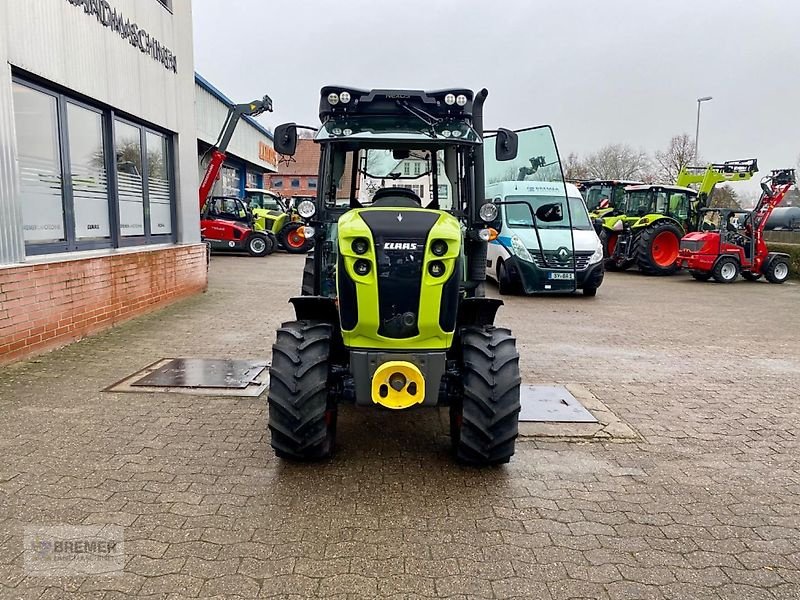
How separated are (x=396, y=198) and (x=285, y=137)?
1.03 m

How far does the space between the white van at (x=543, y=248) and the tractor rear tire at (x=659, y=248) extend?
4.91 m

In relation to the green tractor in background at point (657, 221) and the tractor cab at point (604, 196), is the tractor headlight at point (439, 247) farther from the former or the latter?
the tractor cab at point (604, 196)

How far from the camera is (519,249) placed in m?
12.9

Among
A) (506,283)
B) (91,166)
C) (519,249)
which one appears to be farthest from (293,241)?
(91,166)

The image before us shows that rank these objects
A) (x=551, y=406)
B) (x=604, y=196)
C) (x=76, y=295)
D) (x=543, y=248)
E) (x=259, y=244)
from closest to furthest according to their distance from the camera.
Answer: (x=551, y=406) < (x=76, y=295) < (x=543, y=248) < (x=604, y=196) < (x=259, y=244)

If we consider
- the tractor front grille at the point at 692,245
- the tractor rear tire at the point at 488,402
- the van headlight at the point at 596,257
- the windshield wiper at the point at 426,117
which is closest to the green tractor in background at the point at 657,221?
the tractor front grille at the point at 692,245

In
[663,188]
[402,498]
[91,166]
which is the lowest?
[402,498]

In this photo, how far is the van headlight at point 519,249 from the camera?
12.8 m

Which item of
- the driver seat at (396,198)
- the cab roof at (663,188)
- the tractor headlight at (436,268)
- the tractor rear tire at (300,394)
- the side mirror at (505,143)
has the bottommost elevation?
the tractor rear tire at (300,394)

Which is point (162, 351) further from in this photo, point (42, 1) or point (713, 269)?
point (713, 269)

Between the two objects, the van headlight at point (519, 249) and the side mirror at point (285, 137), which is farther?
the van headlight at point (519, 249)

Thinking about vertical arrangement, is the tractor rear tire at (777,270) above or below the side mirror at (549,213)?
below

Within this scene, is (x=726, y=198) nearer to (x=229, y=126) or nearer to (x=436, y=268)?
(x=229, y=126)

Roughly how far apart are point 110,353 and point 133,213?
3451 mm
